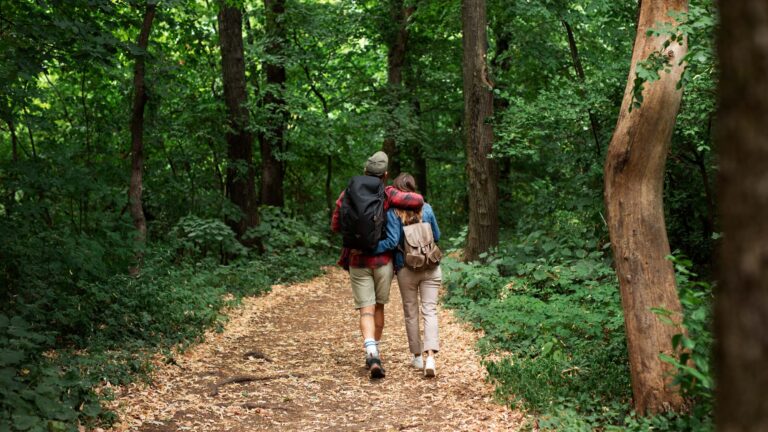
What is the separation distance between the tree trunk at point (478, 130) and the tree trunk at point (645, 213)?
280 inches

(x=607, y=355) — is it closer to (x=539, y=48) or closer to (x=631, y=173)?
(x=631, y=173)

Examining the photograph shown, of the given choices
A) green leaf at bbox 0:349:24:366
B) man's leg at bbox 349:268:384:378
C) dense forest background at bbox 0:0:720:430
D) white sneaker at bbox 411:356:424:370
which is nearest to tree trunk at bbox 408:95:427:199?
dense forest background at bbox 0:0:720:430

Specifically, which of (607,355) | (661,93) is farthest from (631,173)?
(607,355)

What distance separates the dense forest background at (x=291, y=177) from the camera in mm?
5559

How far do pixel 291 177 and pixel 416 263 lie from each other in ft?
49.9

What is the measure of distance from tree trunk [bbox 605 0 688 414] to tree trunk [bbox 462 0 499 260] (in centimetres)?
712

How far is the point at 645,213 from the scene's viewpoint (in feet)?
15.5

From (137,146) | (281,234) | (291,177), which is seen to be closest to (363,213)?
(137,146)

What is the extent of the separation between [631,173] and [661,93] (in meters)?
0.61

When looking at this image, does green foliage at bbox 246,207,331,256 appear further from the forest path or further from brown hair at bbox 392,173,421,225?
brown hair at bbox 392,173,421,225

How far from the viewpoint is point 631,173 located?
475cm

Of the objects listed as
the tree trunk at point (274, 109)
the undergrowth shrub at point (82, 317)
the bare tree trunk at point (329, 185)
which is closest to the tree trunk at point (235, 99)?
the tree trunk at point (274, 109)

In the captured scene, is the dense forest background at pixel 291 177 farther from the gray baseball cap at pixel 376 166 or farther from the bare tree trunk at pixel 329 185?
the gray baseball cap at pixel 376 166

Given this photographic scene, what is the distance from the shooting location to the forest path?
18.1 feet
